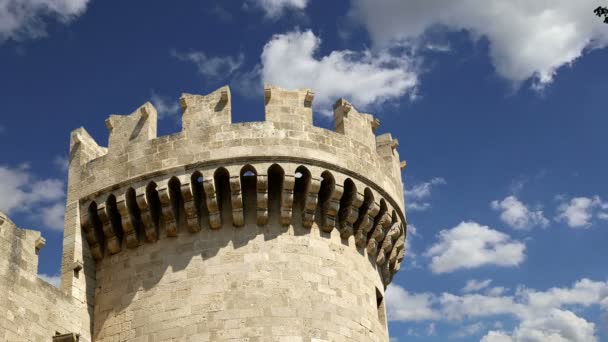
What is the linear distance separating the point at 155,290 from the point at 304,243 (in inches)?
105

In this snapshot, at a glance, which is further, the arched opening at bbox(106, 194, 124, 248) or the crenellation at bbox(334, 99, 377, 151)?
the crenellation at bbox(334, 99, 377, 151)

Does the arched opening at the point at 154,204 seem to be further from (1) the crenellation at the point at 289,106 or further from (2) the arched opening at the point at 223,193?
(1) the crenellation at the point at 289,106

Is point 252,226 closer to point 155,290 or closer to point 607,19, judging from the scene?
point 155,290

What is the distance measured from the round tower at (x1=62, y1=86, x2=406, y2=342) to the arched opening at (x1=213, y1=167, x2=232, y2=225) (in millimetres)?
19

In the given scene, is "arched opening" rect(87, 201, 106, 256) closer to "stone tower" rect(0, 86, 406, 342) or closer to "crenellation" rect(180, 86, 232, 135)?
"stone tower" rect(0, 86, 406, 342)

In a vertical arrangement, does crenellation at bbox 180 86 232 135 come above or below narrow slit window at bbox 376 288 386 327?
above

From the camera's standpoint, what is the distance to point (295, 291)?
1477 cm

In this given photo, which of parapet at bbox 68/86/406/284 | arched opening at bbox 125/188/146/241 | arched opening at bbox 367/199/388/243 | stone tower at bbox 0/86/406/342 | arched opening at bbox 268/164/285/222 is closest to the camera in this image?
stone tower at bbox 0/86/406/342

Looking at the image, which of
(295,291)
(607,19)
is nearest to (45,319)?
(295,291)

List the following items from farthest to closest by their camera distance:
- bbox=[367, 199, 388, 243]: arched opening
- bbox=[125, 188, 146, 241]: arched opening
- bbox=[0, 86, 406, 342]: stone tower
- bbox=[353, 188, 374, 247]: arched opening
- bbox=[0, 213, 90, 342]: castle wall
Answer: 1. bbox=[367, 199, 388, 243]: arched opening
2. bbox=[353, 188, 374, 247]: arched opening
3. bbox=[125, 188, 146, 241]: arched opening
4. bbox=[0, 86, 406, 342]: stone tower
5. bbox=[0, 213, 90, 342]: castle wall

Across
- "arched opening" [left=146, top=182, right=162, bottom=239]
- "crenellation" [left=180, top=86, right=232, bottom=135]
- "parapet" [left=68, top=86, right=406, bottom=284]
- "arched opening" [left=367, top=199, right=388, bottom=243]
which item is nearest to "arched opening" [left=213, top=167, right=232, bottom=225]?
"parapet" [left=68, top=86, right=406, bottom=284]

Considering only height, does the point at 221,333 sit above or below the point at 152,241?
below

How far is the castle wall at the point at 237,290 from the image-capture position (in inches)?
567

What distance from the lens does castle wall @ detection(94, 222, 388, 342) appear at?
1441 centimetres
